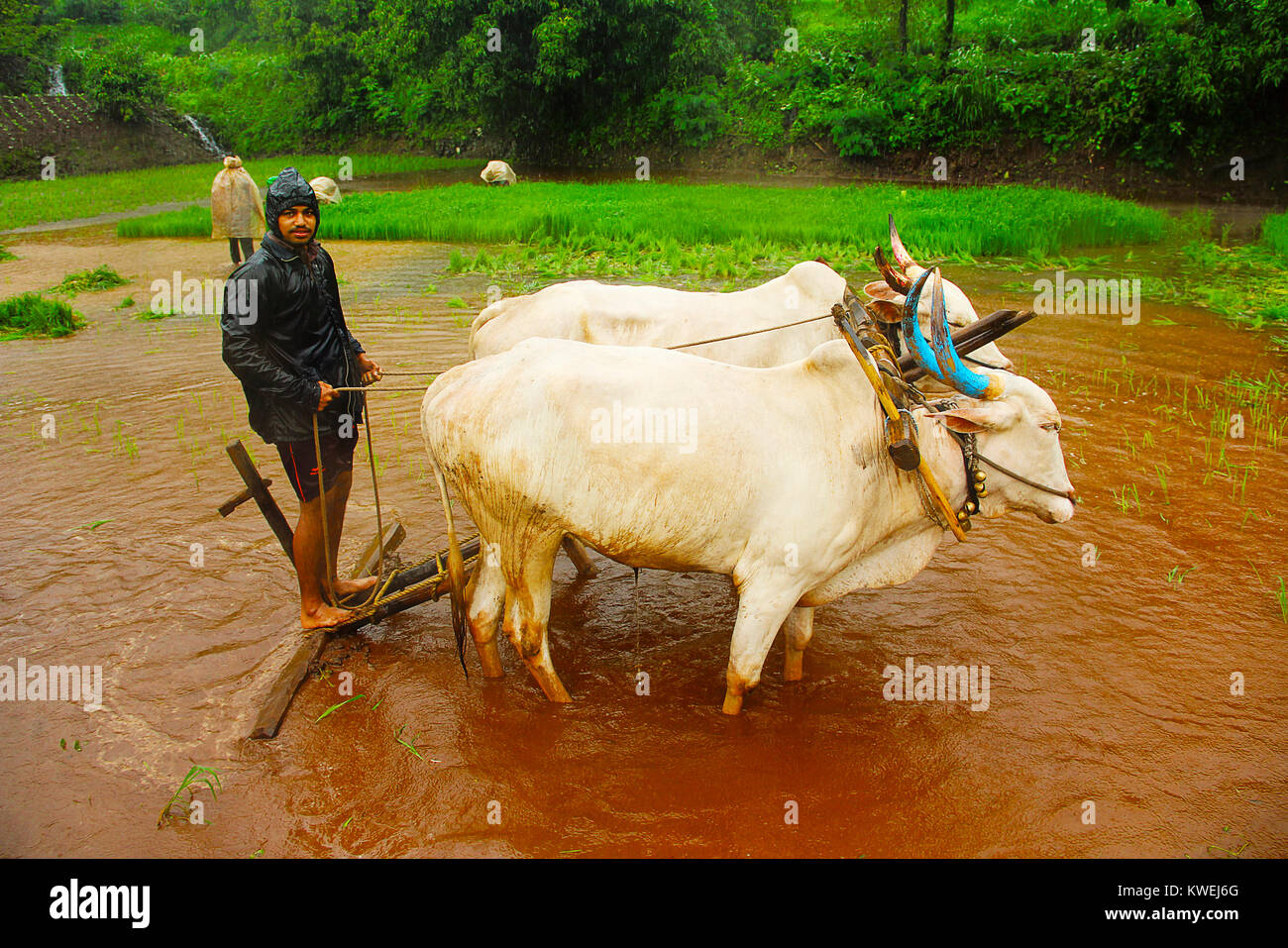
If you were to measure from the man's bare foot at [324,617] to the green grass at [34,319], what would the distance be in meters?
7.22

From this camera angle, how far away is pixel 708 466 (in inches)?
134

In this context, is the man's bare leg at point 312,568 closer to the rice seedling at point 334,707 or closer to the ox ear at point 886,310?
the rice seedling at point 334,707

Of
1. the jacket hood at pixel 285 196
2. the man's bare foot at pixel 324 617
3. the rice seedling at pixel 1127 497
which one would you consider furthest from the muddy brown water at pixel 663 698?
the jacket hood at pixel 285 196

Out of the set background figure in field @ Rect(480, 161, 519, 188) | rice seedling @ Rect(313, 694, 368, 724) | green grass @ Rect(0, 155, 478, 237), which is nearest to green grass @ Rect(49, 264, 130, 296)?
green grass @ Rect(0, 155, 478, 237)

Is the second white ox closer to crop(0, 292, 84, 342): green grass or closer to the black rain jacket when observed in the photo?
the black rain jacket

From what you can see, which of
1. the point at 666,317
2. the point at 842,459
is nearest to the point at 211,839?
the point at 842,459

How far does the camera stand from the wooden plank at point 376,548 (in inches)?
187

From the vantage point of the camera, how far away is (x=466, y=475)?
11.6 feet

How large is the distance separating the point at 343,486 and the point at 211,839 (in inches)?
64.6

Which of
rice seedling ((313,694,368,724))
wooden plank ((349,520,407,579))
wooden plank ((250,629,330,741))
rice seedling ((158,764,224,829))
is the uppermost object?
wooden plank ((349,520,407,579))

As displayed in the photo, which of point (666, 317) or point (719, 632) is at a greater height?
point (666, 317)

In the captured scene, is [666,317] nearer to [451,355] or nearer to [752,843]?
[752,843]

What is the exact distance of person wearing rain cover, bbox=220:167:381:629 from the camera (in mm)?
3660

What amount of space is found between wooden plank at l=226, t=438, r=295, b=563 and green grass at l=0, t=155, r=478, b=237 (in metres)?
13.4
